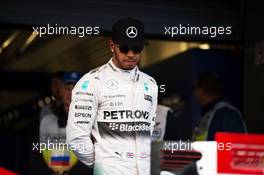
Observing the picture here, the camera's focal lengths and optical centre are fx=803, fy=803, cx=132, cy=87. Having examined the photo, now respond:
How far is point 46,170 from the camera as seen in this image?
5070mm

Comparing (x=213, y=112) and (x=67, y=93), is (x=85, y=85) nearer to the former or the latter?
(x=67, y=93)

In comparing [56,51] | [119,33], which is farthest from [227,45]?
[119,33]

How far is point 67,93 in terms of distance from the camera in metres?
5.05

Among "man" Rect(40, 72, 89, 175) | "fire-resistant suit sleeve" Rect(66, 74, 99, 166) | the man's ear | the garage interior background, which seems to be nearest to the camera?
"fire-resistant suit sleeve" Rect(66, 74, 99, 166)

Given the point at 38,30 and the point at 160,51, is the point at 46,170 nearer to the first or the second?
the point at 38,30

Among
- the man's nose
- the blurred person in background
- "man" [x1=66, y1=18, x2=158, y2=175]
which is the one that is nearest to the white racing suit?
"man" [x1=66, y1=18, x2=158, y2=175]

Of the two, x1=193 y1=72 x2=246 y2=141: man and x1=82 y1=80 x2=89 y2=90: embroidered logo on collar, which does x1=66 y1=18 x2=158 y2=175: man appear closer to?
x1=82 y1=80 x2=89 y2=90: embroidered logo on collar

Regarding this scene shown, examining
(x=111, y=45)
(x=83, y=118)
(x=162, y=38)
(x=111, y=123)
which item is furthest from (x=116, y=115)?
(x=162, y=38)

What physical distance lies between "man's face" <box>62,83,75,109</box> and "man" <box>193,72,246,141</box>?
1.04m

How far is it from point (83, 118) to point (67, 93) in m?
0.65

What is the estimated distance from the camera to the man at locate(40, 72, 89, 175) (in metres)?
4.95

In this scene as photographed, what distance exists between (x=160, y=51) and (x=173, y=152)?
1654 millimetres

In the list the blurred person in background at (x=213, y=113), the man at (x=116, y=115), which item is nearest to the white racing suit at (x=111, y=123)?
the man at (x=116, y=115)

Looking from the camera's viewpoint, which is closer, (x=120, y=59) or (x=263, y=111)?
(x=120, y=59)
